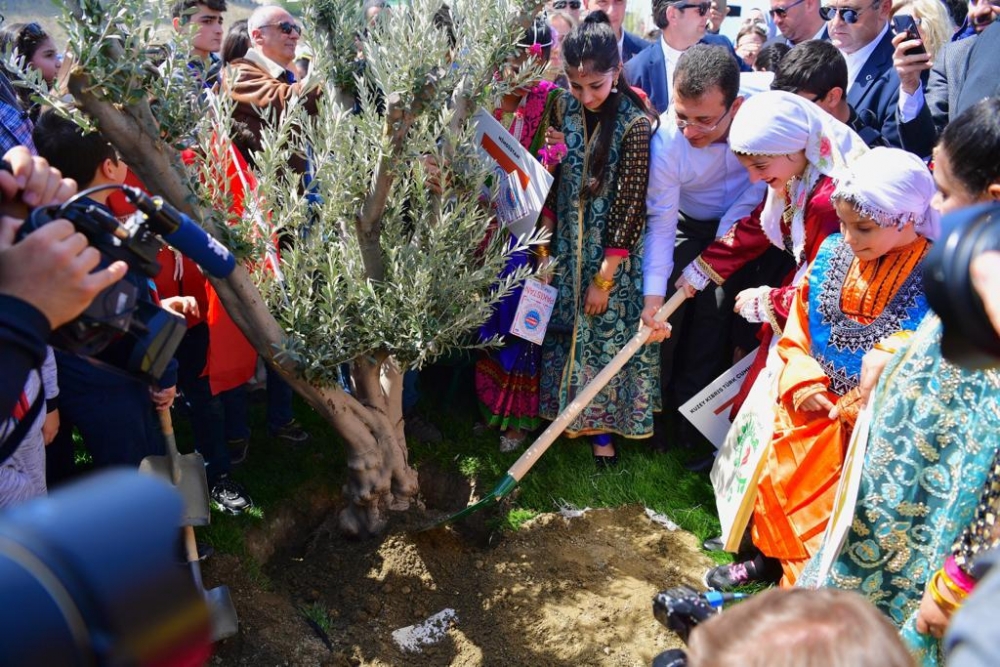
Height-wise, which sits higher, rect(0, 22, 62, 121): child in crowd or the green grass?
rect(0, 22, 62, 121): child in crowd

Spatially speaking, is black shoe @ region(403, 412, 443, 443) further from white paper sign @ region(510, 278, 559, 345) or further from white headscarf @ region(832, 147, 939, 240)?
white headscarf @ region(832, 147, 939, 240)

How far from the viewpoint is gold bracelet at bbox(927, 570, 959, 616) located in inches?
75.1

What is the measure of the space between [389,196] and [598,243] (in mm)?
1172

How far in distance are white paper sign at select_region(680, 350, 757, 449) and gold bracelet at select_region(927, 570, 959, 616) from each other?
1871 mm

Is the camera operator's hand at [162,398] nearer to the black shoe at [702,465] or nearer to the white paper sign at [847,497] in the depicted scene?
the white paper sign at [847,497]

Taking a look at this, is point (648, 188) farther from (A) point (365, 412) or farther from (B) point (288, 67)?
(B) point (288, 67)

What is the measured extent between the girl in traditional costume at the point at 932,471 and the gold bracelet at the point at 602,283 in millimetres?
1406

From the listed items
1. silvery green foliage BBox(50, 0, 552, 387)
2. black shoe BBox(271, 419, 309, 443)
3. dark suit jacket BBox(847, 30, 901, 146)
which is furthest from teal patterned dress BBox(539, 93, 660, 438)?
dark suit jacket BBox(847, 30, 901, 146)

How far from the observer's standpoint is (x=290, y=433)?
400 centimetres

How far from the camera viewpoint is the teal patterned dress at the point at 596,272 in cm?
374

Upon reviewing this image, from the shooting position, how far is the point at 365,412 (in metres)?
3.29

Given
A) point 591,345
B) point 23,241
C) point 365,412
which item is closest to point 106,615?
point 23,241

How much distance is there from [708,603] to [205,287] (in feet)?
7.67

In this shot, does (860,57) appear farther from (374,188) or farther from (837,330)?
(374,188)
